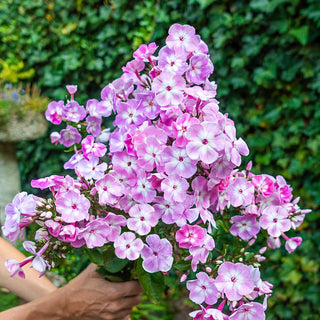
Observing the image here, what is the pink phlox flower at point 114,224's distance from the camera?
0.93m

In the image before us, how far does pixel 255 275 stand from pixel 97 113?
54 centimetres

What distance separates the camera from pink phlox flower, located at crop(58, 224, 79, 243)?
867 millimetres

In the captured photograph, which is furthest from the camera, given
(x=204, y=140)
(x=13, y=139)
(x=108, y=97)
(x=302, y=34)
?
(x=13, y=139)

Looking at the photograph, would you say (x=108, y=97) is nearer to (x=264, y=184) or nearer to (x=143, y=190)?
(x=143, y=190)

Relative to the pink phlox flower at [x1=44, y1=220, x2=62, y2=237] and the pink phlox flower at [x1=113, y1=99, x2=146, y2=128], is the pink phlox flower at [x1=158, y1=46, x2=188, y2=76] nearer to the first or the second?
the pink phlox flower at [x1=113, y1=99, x2=146, y2=128]

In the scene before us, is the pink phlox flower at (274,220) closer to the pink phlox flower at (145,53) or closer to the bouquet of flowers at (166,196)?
the bouquet of flowers at (166,196)

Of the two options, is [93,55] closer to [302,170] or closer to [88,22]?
[88,22]

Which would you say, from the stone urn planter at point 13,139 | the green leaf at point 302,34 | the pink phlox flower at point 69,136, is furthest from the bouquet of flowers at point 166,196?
the stone urn planter at point 13,139

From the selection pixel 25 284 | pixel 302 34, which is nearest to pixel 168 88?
pixel 25 284

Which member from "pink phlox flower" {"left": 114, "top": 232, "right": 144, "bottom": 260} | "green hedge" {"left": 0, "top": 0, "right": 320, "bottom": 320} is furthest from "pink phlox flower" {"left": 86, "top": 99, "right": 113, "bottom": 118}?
"green hedge" {"left": 0, "top": 0, "right": 320, "bottom": 320}

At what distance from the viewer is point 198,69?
98 cm

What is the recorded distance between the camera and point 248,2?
8.25ft

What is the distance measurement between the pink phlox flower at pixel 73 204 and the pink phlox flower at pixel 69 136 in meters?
0.27

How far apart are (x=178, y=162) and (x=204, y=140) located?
0.07m
